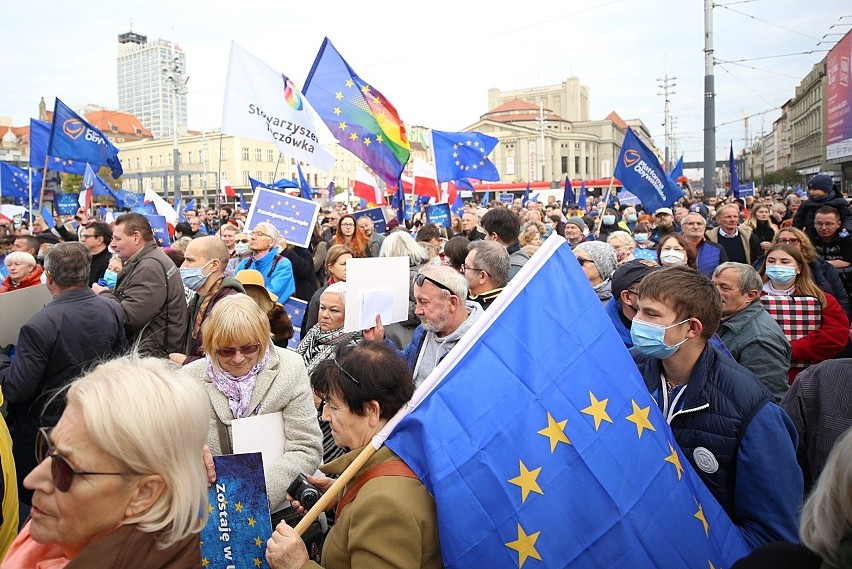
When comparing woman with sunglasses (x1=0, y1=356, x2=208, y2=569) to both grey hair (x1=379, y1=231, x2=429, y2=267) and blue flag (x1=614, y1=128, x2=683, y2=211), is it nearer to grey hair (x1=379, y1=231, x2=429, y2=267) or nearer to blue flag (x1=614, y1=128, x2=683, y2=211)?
grey hair (x1=379, y1=231, x2=429, y2=267)

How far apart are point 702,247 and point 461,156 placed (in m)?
6.15

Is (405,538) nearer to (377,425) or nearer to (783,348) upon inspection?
(377,425)

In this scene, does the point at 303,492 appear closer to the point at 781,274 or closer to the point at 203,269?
the point at 203,269

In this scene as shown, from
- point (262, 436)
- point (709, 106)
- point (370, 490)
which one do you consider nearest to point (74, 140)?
point (262, 436)

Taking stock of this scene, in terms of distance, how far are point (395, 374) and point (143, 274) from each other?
334 centimetres

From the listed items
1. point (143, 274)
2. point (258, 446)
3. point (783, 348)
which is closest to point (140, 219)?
point (143, 274)

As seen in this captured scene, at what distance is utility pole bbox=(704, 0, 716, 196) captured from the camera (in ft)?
55.6

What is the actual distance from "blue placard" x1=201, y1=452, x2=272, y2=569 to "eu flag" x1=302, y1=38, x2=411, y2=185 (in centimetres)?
645

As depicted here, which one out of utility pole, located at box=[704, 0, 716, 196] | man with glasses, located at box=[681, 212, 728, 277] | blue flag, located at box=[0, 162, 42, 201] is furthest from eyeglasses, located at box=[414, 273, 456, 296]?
blue flag, located at box=[0, 162, 42, 201]

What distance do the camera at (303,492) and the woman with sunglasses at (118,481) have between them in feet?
3.06

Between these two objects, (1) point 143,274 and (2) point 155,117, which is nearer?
(1) point 143,274

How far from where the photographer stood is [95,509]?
5.79 ft

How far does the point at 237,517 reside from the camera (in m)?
2.46

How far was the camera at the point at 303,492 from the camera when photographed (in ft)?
9.18
